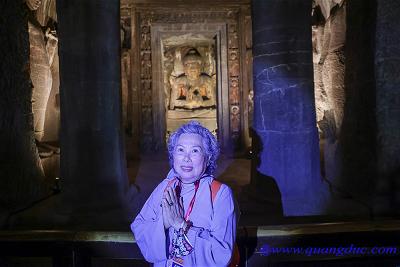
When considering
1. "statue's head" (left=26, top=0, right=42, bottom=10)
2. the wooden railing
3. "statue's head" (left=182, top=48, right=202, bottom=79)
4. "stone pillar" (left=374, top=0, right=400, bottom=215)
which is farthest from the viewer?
"statue's head" (left=182, top=48, right=202, bottom=79)

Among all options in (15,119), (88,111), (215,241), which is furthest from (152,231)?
(15,119)

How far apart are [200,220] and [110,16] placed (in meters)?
3.52

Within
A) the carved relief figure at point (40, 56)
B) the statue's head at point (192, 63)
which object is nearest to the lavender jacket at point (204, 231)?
the carved relief figure at point (40, 56)

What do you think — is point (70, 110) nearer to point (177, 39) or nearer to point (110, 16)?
point (110, 16)

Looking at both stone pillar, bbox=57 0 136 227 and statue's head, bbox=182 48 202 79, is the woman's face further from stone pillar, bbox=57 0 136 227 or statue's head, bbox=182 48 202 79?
statue's head, bbox=182 48 202 79

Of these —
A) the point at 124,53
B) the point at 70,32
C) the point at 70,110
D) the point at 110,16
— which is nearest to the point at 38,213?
the point at 70,110

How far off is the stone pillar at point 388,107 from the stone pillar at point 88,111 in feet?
10.8

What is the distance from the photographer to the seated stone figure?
11.1 metres

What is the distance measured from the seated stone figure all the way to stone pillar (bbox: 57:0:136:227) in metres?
6.93

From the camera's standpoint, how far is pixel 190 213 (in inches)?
59.1

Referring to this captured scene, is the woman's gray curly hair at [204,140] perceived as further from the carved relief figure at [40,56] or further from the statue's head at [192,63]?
the statue's head at [192,63]

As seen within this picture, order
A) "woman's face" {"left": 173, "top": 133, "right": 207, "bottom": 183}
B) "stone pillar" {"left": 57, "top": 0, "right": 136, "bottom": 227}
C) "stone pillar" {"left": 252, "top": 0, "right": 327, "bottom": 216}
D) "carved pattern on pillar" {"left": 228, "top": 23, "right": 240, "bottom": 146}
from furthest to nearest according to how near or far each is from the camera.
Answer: "carved pattern on pillar" {"left": 228, "top": 23, "right": 240, "bottom": 146}, "stone pillar" {"left": 252, "top": 0, "right": 327, "bottom": 216}, "stone pillar" {"left": 57, "top": 0, "right": 136, "bottom": 227}, "woman's face" {"left": 173, "top": 133, "right": 207, "bottom": 183}
